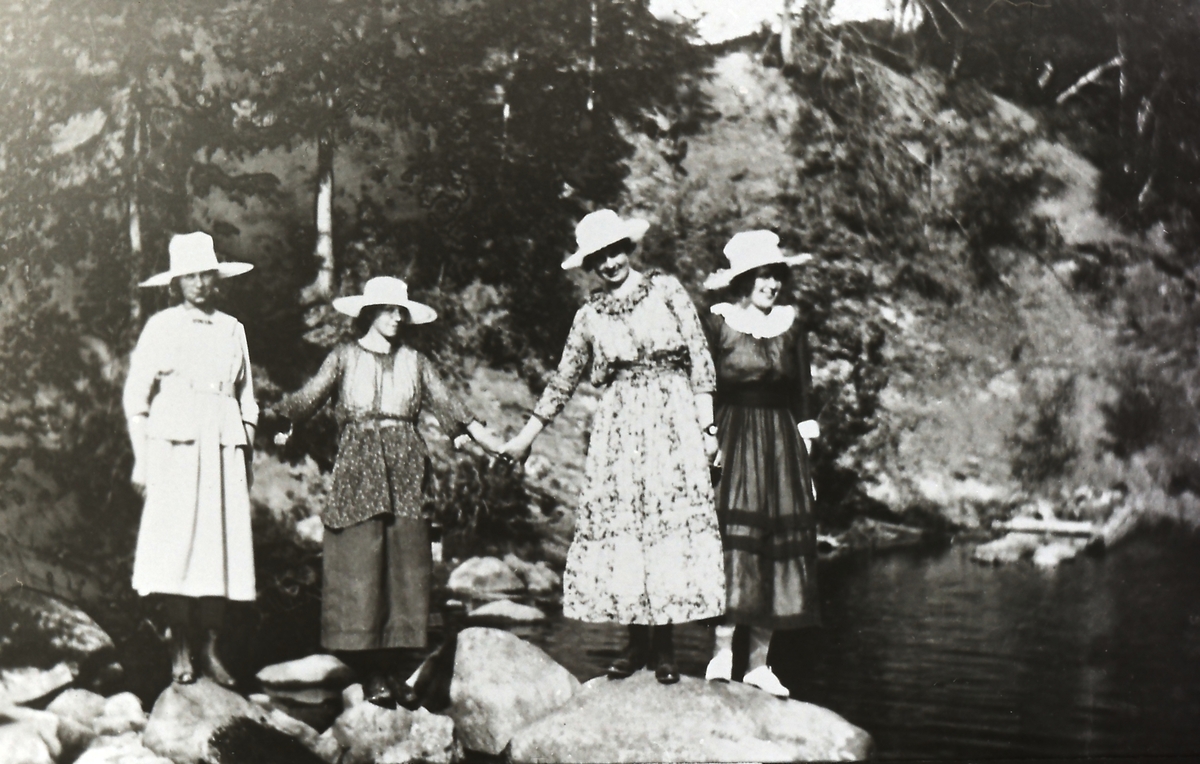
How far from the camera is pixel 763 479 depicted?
4.53 m

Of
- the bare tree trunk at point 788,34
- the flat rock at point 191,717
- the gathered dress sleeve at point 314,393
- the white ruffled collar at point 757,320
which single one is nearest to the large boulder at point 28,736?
the flat rock at point 191,717

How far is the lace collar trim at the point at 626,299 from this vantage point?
432 cm

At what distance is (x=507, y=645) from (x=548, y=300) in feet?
5.06

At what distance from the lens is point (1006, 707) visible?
16.3ft

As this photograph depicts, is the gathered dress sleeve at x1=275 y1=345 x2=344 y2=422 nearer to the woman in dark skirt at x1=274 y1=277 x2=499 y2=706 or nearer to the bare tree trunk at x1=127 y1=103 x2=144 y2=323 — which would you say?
the woman in dark skirt at x1=274 y1=277 x2=499 y2=706

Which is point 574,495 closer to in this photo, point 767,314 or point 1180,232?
point 767,314

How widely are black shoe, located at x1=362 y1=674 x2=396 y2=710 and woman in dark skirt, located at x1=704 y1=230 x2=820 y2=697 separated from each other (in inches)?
51.7

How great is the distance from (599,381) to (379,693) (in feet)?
5.07

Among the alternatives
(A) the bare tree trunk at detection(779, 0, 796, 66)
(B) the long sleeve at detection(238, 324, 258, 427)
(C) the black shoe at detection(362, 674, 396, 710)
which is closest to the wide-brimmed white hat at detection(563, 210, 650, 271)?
(A) the bare tree trunk at detection(779, 0, 796, 66)

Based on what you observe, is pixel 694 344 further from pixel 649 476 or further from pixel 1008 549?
pixel 1008 549

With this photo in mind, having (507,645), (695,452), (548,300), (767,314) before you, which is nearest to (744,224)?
(767,314)

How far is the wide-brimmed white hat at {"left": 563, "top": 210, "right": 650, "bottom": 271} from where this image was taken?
445 centimetres

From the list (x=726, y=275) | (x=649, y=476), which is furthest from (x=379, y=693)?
(x=726, y=275)

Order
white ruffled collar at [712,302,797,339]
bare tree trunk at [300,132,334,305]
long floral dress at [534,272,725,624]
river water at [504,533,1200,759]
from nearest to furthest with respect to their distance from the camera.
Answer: long floral dress at [534,272,725,624]
white ruffled collar at [712,302,797,339]
river water at [504,533,1200,759]
bare tree trunk at [300,132,334,305]
